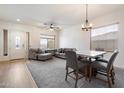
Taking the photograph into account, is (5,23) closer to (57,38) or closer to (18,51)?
(18,51)

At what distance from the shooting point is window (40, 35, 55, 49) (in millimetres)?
7566

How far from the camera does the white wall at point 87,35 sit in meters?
3.82

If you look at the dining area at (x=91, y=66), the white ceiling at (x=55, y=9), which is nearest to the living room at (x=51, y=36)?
the white ceiling at (x=55, y=9)

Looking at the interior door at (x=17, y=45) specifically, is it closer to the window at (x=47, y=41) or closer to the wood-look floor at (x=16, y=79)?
the window at (x=47, y=41)

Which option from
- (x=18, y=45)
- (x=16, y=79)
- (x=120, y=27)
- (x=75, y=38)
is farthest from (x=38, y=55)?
(x=120, y=27)

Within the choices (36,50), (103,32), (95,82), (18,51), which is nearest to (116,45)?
(103,32)

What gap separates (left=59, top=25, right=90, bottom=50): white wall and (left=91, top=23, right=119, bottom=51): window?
1.54 feet

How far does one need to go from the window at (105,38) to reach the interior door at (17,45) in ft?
15.3

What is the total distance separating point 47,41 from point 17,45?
2518 millimetres

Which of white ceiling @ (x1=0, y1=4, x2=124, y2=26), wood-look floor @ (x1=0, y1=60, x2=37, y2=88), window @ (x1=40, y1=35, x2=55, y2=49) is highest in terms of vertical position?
white ceiling @ (x1=0, y1=4, x2=124, y2=26)

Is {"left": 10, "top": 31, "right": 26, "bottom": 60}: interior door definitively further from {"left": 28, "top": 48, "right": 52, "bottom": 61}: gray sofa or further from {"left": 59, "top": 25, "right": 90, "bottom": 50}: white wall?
{"left": 59, "top": 25, "right": 90, "bottom": 50}: white wall

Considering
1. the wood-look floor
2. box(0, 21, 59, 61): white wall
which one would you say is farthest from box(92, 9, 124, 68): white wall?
box(0, 21, 59, 61): white wall

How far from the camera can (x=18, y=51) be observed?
6199 millimetres
